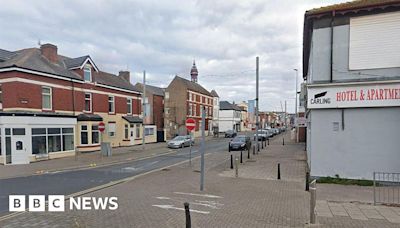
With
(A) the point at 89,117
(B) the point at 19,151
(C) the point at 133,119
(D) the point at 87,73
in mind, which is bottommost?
(B) the point at 19,151

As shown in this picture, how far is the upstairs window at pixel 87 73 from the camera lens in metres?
26.8

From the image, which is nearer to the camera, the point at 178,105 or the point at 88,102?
the point at 88,102

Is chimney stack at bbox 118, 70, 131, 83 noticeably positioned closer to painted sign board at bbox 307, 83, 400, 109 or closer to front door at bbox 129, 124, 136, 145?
front door at bbox 129, 124, 136, 145

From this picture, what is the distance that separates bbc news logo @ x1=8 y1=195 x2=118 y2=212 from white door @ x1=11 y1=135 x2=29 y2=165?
35.6 ft

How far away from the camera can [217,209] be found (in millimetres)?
7871

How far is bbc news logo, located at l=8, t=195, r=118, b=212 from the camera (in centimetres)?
810

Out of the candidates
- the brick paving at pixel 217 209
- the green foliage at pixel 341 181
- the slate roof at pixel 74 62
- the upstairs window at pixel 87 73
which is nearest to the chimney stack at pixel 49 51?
the slate roof at pixel 74 62

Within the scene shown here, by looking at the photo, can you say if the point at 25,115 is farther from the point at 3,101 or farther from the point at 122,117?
the point at 122,117

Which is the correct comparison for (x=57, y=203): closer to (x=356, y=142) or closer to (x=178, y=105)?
(x=356, y=142)

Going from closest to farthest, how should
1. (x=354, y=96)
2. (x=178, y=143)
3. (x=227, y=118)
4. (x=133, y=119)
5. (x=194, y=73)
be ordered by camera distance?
(x=354, y=96) < (x=178, y=143) < (x=133, y=119) < (x=194, y=73) < (x=227, y=118)

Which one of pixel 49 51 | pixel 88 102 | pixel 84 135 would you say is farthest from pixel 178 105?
pixel 49 51

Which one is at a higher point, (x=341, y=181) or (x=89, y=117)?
(x=89, y=117)

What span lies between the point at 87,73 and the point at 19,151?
10525mm

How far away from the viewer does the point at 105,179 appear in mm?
12875
